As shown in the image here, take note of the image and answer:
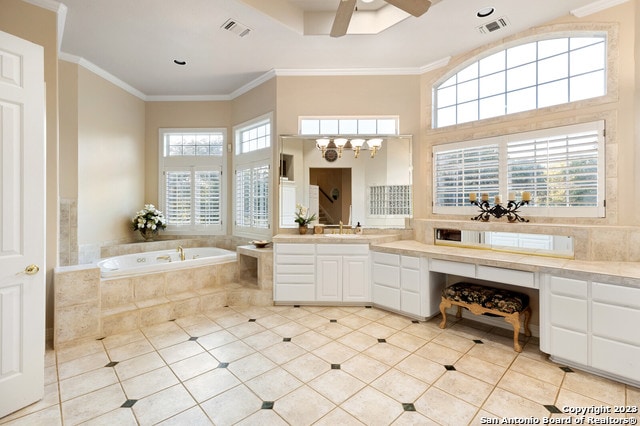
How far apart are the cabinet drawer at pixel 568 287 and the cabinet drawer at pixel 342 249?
187 cm

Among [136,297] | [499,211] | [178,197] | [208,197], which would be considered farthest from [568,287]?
[178,197]

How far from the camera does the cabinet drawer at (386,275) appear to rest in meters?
3.46

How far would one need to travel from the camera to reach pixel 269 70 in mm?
4246

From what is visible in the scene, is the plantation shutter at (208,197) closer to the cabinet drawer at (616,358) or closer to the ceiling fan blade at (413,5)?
the ceiling fan blade at (413,5)

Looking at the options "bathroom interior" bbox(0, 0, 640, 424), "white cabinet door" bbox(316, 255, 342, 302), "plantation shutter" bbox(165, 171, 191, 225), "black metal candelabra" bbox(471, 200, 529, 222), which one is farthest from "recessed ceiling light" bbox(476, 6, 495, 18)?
"plantation shutter" bbox(165, 171, 191, 225)

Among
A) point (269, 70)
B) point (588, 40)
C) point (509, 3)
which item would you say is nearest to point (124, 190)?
point (269, 70)

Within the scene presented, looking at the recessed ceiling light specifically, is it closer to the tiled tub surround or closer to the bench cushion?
the bench cushion

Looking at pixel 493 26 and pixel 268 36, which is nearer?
pixel 493 26

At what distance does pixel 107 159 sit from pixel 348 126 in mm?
3740

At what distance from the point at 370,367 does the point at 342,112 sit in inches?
129

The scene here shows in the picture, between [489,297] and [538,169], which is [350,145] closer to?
[538,169]

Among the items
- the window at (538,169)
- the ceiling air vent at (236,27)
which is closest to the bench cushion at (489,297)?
the window at (538,169)

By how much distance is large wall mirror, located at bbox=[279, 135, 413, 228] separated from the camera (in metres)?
4.05

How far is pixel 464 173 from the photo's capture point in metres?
3.64
